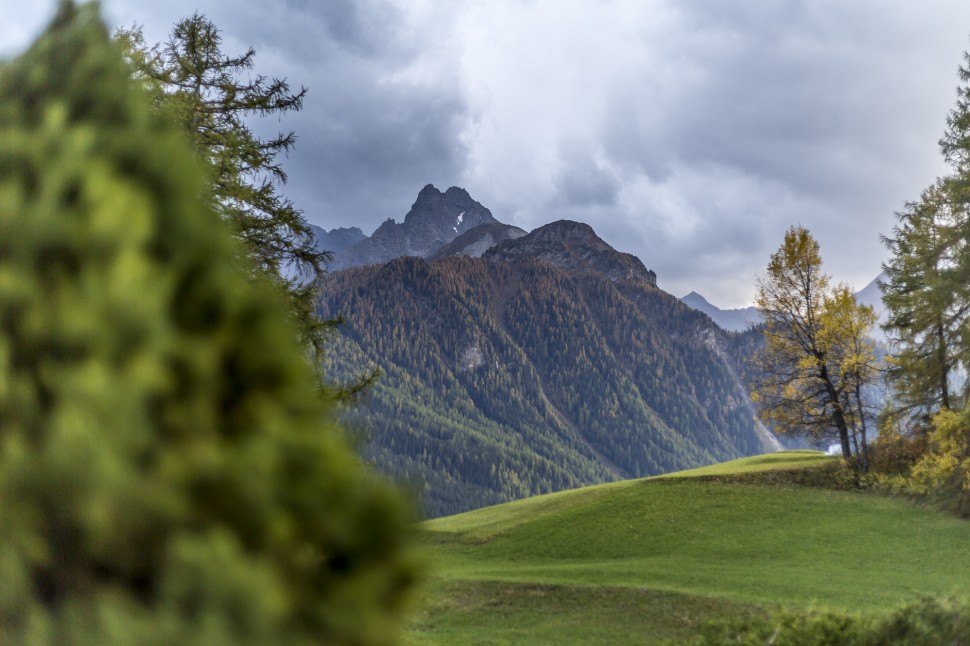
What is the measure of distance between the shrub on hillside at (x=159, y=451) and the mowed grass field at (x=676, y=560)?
7.46 metres

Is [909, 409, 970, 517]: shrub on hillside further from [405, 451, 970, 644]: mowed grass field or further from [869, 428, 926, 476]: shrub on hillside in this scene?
[869, 428, 926, 476]: shrub on hillside

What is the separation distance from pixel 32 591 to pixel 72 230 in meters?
0.46

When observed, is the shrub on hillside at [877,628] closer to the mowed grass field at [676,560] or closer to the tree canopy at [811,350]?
the mowed grass field at [676,560]

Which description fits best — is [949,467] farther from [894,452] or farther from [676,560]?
[676,560]

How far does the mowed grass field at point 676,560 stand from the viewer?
13.9 metres

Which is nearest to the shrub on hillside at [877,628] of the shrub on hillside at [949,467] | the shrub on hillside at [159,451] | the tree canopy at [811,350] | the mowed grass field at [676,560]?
the mowed grass field at [676,560]

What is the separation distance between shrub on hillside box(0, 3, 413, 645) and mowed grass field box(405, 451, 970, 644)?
24.5 ft

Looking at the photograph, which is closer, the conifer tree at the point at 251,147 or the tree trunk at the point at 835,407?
the conifer tree at the point at 251,147

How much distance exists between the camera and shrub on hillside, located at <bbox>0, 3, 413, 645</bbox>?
28.5 inches

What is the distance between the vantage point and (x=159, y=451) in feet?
2.51

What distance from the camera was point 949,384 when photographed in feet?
87.3

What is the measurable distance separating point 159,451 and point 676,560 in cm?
2191

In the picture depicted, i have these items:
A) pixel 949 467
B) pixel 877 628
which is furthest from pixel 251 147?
pixel 949 467

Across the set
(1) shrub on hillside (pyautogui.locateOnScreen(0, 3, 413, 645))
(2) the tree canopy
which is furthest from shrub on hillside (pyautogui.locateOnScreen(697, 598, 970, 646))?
(2) the tree canopy
